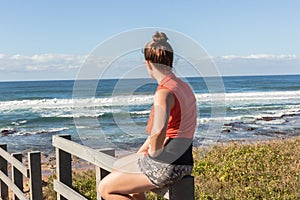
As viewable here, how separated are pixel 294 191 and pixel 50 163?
7287 mm

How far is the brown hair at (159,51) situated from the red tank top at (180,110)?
0.10 meters

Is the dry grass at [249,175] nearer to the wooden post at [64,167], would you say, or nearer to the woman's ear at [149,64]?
the wooden post at [64,167]

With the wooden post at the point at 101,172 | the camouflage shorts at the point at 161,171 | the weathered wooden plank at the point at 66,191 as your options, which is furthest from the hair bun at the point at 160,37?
the weathered wooden plank at the point at 66,191

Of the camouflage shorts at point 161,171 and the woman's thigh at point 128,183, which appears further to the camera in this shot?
the woman's thigh at point 128,183

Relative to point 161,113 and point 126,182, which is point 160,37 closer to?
point 161,113

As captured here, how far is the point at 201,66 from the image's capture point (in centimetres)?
262

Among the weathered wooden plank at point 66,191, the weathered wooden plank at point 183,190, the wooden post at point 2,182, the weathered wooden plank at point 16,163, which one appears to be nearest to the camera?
the weathered wooden plank at point 183,190

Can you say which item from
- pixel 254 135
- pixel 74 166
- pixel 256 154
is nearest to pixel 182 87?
pixel 256 154

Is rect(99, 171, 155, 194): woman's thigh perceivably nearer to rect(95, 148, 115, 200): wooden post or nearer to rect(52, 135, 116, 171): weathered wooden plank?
rect(52, 135, 116, 171): weathered wooden plank

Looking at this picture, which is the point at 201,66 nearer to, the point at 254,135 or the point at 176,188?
the point at 176,188

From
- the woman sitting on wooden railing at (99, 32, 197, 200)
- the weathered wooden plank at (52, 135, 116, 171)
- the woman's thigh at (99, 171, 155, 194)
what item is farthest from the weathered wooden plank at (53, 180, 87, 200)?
the woman sitting on wooden railing at (99, 32, 197, 200)

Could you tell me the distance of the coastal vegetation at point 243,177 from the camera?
5758 millimetres

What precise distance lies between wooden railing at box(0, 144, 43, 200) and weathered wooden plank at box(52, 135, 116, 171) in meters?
0.55

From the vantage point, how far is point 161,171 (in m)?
2.38
